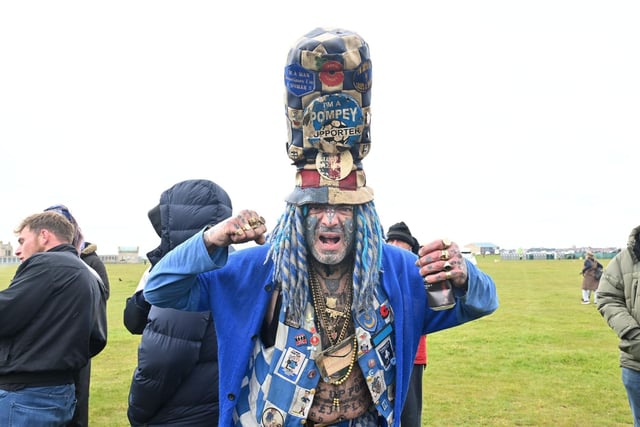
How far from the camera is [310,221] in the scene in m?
2.46

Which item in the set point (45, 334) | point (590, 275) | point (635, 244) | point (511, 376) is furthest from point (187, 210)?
point (590, 275)

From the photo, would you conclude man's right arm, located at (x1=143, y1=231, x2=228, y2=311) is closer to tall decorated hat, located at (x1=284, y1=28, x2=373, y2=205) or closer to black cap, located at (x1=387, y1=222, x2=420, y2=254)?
tall decorated hat, located at (x1=284, y1=28, x2=373, y2=205)

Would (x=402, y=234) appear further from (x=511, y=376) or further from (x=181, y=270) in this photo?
(x=511, y=376)

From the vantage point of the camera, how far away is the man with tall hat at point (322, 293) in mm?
2357

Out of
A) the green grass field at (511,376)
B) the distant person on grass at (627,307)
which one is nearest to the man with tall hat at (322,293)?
the distant person on grass at (627,307)

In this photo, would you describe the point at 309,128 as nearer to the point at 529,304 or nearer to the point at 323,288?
the point at 323,288

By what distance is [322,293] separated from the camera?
2525mm

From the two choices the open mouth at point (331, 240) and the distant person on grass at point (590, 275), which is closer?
the open mouth at point (331, 240)

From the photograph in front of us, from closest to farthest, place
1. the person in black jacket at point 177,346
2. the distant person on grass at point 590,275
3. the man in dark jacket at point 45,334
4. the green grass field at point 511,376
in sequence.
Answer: the person in black jacket at point 177,346, the man in dark jacket at point 45,334, the green grass field at point 511,376, the distant person on grass at point 590,275

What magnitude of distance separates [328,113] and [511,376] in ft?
26.5

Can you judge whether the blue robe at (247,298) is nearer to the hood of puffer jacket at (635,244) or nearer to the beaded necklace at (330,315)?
the beaded necklace at (330,315)

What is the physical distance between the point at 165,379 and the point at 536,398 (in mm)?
6401

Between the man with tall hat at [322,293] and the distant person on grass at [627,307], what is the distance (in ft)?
8.92

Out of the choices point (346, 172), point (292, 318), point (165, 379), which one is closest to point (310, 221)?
point (346, 172)
